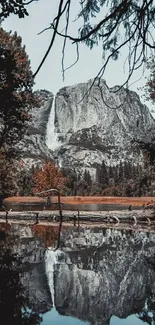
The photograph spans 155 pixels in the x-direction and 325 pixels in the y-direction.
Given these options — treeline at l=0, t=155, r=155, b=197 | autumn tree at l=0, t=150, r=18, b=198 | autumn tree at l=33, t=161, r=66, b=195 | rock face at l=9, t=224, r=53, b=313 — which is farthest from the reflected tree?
autumn tree at l=33, t=161, r=66, b=195

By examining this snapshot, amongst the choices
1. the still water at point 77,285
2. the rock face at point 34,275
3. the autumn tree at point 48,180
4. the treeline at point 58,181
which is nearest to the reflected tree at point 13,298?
the still water at point 77,285

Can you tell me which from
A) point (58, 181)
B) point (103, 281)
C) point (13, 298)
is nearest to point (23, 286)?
point (13, 298)

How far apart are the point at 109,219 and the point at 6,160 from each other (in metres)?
10.2

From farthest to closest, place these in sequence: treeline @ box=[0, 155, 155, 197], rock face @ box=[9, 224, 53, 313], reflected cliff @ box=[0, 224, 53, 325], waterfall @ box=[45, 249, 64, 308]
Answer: treeline @ box=[0, 155, 155, 197] < waterfall @ box=[45, 249, 64, 308] < rock face @ box=[9, 224, 53, 313] < reflected cliff @ box=[0, 224, 53, 325]

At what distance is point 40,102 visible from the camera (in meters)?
27.8

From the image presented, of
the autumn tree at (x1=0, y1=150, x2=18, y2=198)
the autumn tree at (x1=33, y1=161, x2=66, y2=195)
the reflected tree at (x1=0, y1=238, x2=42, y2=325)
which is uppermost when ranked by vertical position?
the autumn tree at (x1=33, y1=161, x2=66, y2=195)

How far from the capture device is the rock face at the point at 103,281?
819 cm

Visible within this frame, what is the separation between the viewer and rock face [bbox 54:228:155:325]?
322 inches

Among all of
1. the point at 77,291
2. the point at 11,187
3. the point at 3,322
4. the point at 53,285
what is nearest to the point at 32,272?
the point at 53,285

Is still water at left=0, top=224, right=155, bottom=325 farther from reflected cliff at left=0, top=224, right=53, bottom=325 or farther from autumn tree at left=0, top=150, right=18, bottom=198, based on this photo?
autumn tree at left=0, top=150, right=18, bottom=198

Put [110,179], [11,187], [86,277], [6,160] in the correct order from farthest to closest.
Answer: [110,179] < [11,187] < [6,160] < [86,277]

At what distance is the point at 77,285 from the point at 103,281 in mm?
803

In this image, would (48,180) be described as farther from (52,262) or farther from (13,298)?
(13,298)

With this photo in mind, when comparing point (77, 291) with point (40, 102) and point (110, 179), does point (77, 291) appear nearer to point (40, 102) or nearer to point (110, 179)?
point (40, 102)
